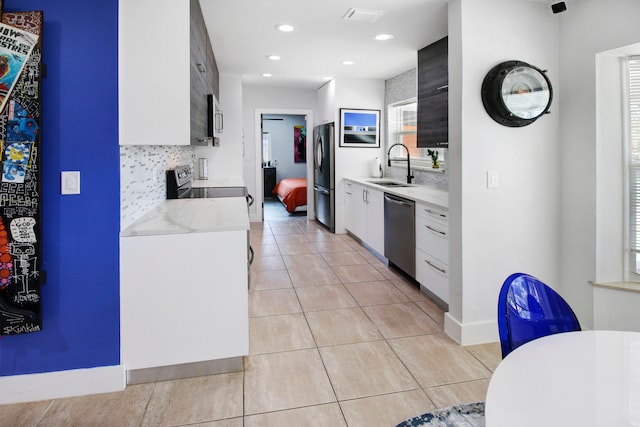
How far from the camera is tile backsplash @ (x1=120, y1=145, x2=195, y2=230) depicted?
7.37ft

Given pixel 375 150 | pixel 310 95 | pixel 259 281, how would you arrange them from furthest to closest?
1. pixel 310 95
2. pixel 375 150
3. pixel 259 281

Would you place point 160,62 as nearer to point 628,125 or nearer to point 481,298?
point 481,298

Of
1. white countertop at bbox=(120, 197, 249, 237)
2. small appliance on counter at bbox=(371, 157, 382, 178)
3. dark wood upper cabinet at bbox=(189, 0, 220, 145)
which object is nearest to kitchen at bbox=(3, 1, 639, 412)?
white countertop at bbox=(120, 197, 249, 237)

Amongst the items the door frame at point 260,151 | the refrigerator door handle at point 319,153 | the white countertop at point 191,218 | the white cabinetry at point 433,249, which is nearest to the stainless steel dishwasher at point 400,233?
the white cabinetry at point 433,249

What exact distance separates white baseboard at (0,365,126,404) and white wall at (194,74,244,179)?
13.1ft

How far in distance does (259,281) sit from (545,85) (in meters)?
2.88

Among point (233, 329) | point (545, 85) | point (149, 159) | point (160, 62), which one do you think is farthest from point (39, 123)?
point (545, 85)

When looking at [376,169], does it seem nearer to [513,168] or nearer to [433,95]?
[433,95]

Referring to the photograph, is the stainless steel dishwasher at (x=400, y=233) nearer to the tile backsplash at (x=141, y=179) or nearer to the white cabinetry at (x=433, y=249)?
the white cabinetry at (x=433, y=249)

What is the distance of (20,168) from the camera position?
6.32ft

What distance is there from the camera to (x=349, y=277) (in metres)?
4.28

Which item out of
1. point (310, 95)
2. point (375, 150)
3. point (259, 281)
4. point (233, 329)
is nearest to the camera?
point (233, 329)

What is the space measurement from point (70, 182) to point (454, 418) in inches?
78.3

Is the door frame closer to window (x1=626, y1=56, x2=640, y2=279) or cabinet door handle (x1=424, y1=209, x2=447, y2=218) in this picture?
cabinet door handle (x1=424, y1=209, x2=447, y2=218)
